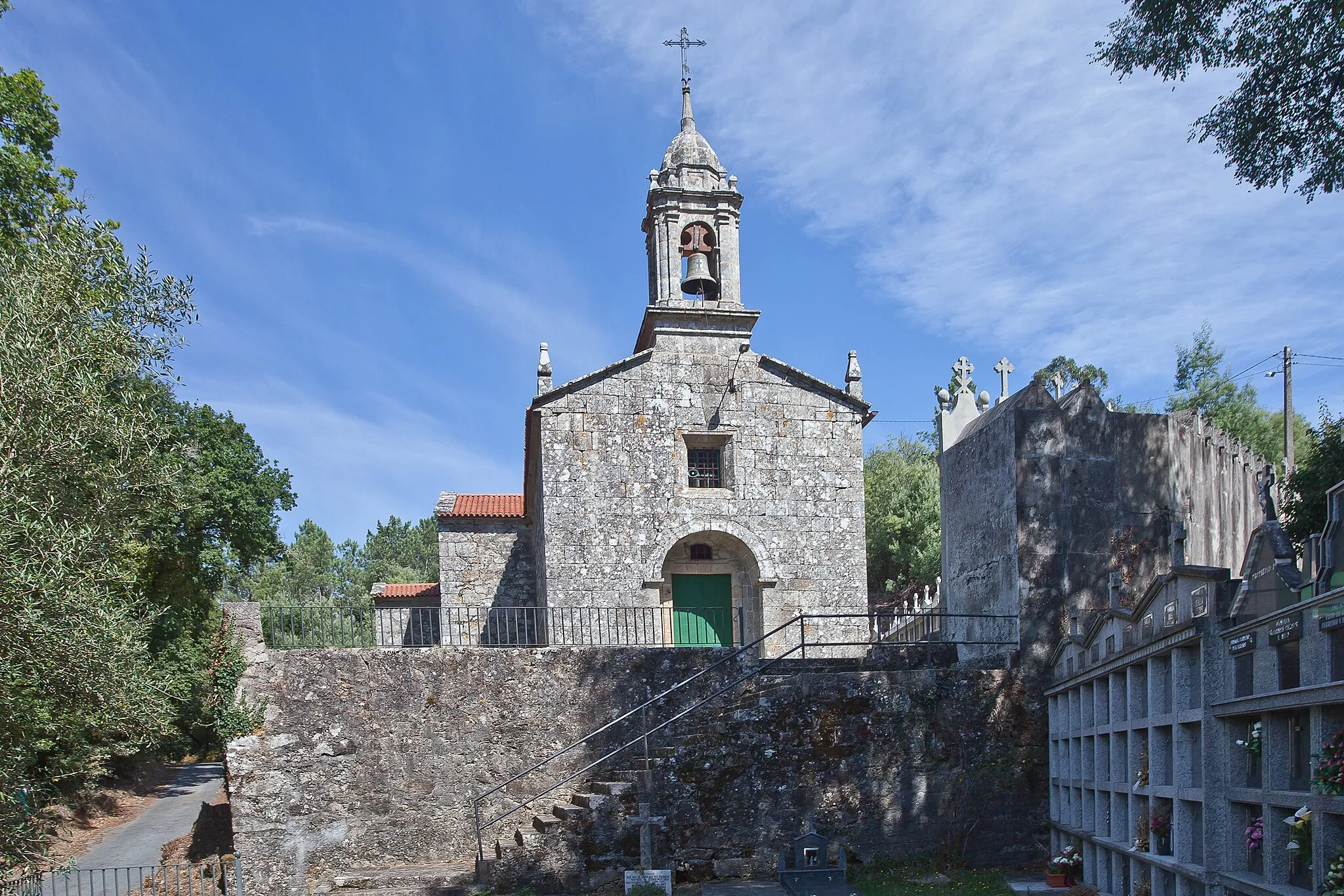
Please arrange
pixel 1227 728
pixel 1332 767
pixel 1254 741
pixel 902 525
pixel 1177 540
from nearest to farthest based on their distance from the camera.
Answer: pixel 1332 767
pixel 1254 741
pixel 1227 728
pixel 1177 540
pixel 902 525

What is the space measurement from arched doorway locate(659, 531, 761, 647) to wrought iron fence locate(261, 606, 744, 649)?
0.03 metres

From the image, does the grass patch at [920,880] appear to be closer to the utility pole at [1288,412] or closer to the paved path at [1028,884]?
the paved path at [1028,884]

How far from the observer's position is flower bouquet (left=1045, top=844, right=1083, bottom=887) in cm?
1065

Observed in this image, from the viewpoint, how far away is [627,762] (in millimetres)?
13250

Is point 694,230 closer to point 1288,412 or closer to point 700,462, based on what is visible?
point 700,462

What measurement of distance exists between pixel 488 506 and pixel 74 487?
1431 centimetres

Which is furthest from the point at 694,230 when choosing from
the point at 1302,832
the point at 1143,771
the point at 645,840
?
the point at 1302,832

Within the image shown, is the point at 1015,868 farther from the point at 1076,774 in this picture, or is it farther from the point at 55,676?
the point at 55,676

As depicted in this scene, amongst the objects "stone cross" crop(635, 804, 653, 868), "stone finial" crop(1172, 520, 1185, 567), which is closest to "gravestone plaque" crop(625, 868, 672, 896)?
"stone cross" crop(635, 804, 653, 868)

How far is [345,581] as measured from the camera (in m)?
67.9

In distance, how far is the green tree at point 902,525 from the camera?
34750 millimetres

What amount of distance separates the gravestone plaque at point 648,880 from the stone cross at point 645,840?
25 centimetres

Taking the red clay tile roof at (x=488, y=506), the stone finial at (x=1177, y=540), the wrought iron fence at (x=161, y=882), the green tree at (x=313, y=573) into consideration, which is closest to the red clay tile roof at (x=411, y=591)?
the red clay tile roof at (x=488, y=506)

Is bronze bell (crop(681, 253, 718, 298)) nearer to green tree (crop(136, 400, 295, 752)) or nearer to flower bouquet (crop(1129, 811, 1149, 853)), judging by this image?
green tree (crop(136, 400, 295, 752))
